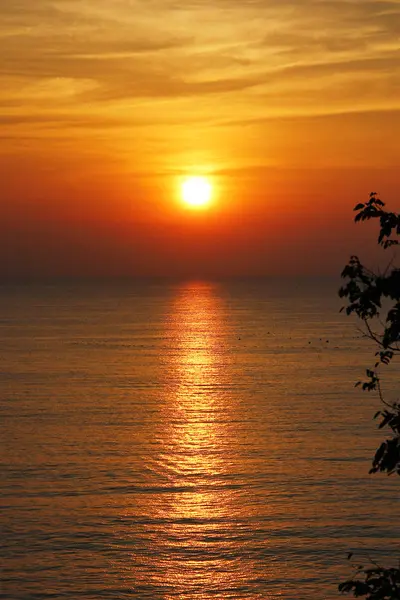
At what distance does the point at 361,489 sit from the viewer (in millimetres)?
60750

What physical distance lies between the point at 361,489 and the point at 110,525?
62.1 feet

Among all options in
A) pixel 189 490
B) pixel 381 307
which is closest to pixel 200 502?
pixel 189 490

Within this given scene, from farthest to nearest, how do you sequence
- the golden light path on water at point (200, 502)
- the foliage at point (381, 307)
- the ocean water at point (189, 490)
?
the ocean water at point (189, 490), the golden light path on water at point (200, 502), the foliage at point (381, 307)

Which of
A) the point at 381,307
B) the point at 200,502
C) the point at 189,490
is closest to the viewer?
the point at 381,307

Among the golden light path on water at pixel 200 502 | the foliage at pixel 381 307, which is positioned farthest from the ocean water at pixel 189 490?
the foliage at pixel 381 307

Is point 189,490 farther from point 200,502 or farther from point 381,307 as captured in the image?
point 381,307

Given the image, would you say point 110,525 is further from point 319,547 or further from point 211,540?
point 319,547

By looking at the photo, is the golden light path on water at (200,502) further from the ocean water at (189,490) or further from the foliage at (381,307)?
the foliage at (381,307)

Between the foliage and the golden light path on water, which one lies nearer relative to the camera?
the foliage

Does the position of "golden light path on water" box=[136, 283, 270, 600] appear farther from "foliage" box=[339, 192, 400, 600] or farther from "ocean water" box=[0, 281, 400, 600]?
"foliage" box=[339, 192, 400, 600]

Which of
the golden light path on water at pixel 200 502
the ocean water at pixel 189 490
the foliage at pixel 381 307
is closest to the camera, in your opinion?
the foliage at pixel 381 307

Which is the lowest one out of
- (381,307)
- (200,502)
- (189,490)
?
(381,307)

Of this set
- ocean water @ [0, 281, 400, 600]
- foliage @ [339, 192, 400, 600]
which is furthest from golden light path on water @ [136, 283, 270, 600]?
foliage @ [339, 192, 400, 600]

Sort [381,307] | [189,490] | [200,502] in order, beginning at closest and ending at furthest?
1. [381,307]
2. [200,502]
3. [189,490]
